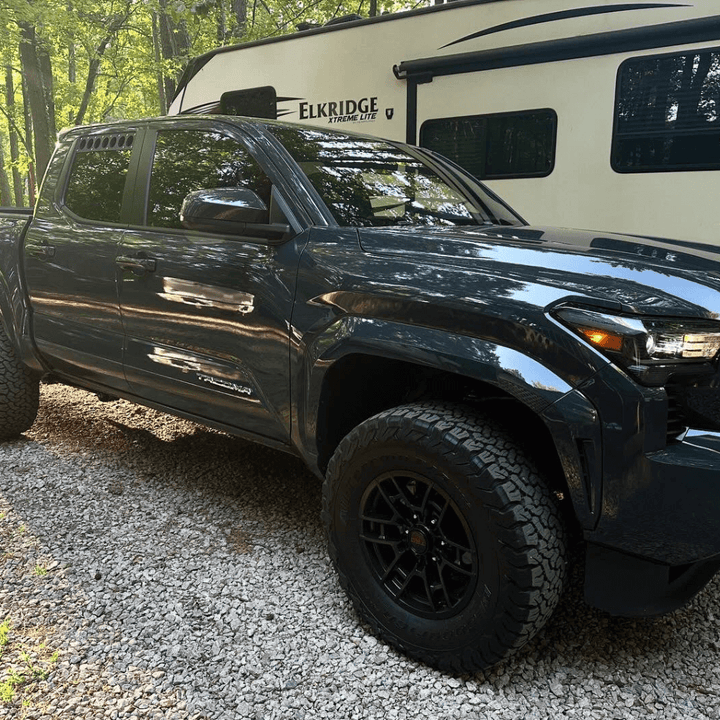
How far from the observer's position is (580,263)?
2.13m

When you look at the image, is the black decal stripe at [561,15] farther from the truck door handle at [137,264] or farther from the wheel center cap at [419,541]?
the wheel center cap at [419,541]

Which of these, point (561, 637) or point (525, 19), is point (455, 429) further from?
point (525, 19)

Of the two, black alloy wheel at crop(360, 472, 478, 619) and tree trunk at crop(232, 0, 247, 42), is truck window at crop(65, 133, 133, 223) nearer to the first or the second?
black alloy wheel at crop(360, 472, 478, 619)

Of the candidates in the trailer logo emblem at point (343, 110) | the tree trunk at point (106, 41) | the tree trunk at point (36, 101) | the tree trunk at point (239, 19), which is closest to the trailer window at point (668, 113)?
the trailer logo emblem at point (343, 110)

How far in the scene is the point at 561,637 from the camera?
243 cm

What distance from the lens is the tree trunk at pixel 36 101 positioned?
14.6 meters

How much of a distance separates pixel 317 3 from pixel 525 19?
371 inches

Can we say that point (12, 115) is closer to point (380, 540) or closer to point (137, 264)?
point (137, 264)

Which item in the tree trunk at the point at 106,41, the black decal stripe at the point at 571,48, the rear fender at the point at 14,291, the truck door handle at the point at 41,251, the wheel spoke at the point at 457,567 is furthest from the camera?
the tree trunk at the point at 106,41

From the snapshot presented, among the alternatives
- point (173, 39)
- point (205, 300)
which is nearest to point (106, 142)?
point (205, 300)

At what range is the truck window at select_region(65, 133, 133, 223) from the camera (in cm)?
348

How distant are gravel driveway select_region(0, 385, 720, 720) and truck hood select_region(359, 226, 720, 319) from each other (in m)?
1.19

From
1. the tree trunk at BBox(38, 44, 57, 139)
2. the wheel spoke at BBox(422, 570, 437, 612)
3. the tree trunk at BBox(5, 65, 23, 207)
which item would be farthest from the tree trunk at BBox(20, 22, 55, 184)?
the wheel spoke at BBox(422, 570, 437, 612)

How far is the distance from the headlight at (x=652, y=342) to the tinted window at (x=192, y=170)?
1525 mm
